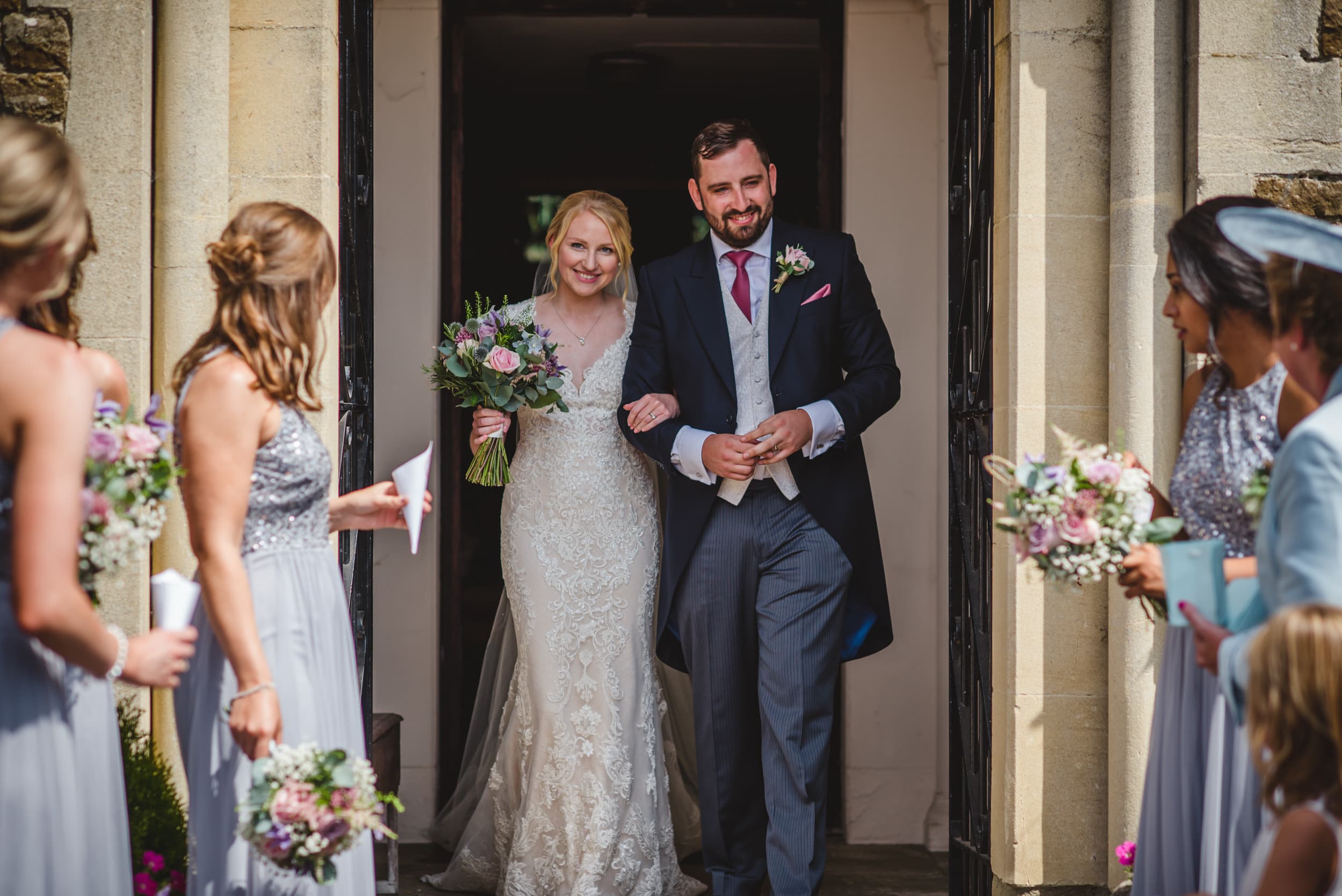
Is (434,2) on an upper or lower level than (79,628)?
upper

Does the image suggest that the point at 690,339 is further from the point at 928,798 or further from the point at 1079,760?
the point at 928,798

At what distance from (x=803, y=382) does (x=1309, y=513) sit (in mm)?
2362

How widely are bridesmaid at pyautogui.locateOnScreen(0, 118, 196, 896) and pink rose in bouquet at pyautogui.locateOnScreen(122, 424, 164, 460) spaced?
0.66 ft

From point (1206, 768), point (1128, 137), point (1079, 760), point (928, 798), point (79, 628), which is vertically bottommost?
point (928, 798)

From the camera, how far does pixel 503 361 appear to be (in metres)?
4.52

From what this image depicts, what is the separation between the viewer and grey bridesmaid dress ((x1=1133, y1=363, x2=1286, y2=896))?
9.25 ft

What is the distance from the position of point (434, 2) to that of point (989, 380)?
296cm

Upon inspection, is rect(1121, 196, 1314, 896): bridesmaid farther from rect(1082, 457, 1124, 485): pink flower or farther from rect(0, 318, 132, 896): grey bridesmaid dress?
rect(0, 318, 132, 896): grey bridesmaid dress

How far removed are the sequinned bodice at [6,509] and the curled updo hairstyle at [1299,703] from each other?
202 cm

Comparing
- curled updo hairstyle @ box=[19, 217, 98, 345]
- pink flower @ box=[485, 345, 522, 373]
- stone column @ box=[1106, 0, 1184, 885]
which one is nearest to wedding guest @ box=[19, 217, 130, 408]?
curled updo hairstyle @ box=[19, 217, 98, 345]

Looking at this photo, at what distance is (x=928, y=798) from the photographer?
5.78m

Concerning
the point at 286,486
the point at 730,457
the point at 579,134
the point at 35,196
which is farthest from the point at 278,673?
the point at 579,134

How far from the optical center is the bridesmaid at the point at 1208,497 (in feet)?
9.29

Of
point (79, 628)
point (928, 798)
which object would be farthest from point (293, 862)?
point (928, 798)
